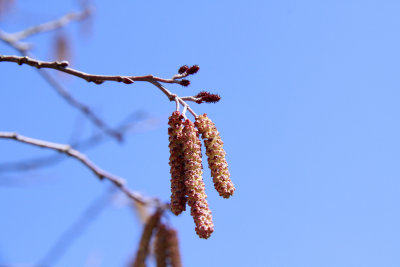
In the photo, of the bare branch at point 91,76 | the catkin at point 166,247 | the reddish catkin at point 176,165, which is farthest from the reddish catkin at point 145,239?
the bare branch at point 91,76

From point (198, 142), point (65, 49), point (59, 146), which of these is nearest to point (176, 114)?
point (198, 142)

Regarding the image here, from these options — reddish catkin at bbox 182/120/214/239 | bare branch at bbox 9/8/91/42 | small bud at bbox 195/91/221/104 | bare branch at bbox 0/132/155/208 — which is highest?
bare branch at bbox 9/8/91/42

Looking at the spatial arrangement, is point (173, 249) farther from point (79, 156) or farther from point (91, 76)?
Result: point (91, 76)

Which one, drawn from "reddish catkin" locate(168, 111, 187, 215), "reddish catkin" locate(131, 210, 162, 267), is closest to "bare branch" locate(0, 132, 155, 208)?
"reddish catkin" locate(131, 210, 162, 267)

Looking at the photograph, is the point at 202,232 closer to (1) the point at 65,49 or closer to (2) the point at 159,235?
(2) the point at 159,235

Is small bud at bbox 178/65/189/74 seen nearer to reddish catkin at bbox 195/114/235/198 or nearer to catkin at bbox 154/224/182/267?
→ reddish catkin at bbox 195/114/235/198
